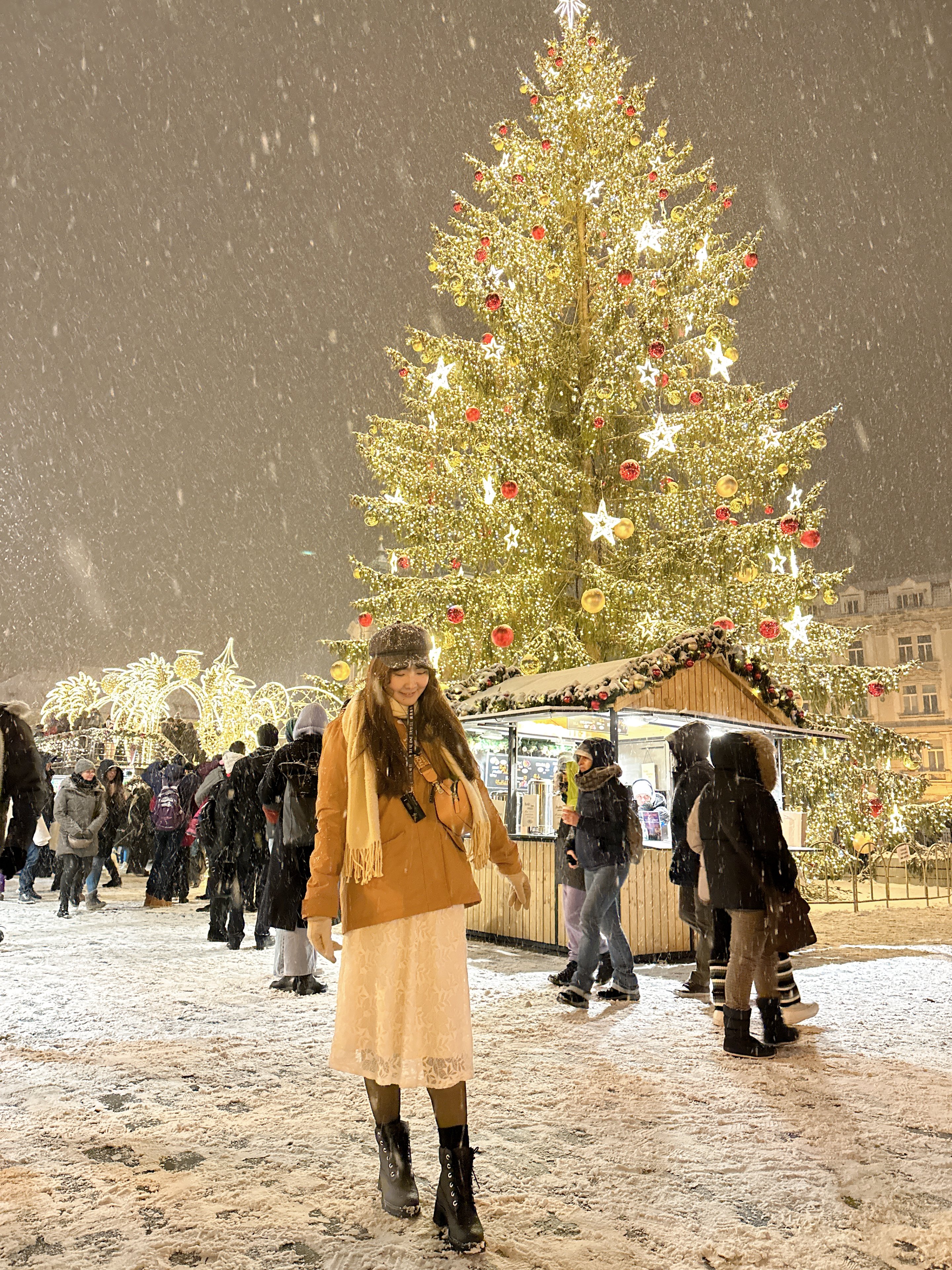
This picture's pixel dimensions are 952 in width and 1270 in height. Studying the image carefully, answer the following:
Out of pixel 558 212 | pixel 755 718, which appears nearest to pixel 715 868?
pixel 755 718

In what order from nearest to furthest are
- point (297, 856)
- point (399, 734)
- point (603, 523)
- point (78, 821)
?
point (399, 734) < point (297, 856) < point (78, 821) < point (603, 523)

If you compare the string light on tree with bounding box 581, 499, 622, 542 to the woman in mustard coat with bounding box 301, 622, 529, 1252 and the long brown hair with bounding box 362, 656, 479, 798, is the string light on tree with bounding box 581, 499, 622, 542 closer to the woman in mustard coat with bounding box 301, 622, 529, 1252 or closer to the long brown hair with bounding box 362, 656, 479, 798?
the long brown hair with bounding box 362, 656, 479, 798

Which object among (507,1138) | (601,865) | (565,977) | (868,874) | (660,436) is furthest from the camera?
(868,874)

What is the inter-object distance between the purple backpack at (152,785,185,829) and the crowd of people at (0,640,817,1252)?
3.4 inches

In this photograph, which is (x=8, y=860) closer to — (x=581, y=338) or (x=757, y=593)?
(x=757, y=593)

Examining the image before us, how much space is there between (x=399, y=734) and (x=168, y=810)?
10689mm

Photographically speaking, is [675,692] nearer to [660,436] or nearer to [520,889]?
[660,436]

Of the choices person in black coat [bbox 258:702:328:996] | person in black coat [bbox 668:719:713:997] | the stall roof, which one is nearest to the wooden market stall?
the stall roof

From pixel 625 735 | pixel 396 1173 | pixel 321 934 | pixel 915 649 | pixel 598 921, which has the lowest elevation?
pixel 396 1173

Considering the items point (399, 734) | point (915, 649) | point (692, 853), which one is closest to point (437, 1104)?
point (399, 734)

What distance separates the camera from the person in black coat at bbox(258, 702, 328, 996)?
7469mm

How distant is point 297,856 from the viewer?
760cm

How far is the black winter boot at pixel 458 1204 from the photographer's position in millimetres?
2984

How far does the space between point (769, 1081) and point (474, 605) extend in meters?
11.5
